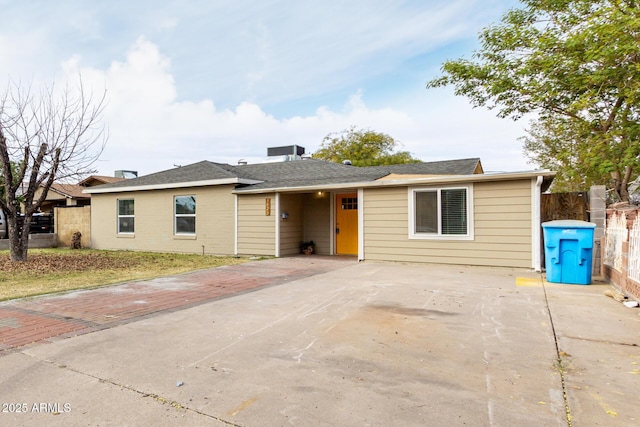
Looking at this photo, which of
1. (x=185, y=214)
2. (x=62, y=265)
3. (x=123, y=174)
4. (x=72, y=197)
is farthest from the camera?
(x=123, y=174)

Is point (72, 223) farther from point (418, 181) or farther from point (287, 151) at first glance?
point (418, 181)

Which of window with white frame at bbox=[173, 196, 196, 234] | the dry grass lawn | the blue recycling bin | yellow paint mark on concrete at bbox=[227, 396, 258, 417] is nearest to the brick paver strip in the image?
the dry grass lawn

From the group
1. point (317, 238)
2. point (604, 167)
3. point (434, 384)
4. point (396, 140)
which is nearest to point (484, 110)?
point (604, 167)

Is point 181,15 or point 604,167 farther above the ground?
point 181,15

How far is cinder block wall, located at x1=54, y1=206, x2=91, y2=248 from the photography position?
49.7 feet

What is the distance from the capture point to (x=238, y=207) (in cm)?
1168

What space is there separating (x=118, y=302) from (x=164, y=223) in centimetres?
855

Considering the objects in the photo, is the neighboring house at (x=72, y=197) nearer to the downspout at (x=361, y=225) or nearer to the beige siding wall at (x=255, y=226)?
the beige siding wall at (x=255, y=226)

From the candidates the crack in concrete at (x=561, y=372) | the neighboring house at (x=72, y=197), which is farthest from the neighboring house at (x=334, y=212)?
the neighboring house at (x=72, y=197)

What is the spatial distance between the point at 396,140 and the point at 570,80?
24536 millimetres

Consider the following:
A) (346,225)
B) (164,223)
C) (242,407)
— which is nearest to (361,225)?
(346,225)

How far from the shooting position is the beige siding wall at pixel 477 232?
7.88 meters

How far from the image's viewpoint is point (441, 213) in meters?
8.73

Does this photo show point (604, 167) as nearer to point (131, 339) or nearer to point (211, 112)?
point (131, 339)
